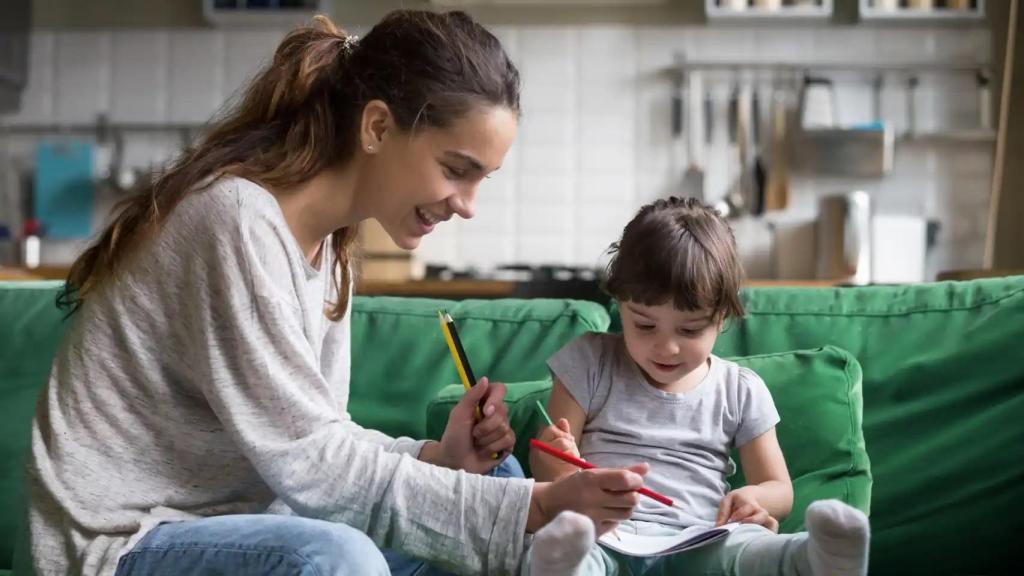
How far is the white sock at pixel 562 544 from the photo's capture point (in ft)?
3.99

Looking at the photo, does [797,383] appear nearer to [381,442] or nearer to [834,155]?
[381,442]

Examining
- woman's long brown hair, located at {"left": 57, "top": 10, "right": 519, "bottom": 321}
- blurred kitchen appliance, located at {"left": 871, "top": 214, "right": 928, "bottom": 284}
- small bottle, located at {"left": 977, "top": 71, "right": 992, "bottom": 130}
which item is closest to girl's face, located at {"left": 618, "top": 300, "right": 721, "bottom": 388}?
woman's long brown hair, located at {"left": 57, "top": 10, "right": 519, "bottom": 321}

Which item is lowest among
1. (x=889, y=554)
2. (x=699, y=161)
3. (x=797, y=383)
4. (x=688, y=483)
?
(x=889, y=554)

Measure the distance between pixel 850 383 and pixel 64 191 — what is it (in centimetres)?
383

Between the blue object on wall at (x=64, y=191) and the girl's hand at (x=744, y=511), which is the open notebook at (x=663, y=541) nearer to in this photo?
the girl's hand at (x=744, y=511)

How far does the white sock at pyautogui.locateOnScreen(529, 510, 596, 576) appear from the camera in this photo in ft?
3.99

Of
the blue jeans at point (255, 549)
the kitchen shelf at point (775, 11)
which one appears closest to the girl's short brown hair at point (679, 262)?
the blue jeans at point (255, 549)

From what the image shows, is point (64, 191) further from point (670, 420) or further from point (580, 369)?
point (670, 420)

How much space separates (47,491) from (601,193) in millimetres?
3544

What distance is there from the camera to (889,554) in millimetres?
1823

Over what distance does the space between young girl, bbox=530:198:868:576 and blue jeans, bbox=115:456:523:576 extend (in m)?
0.43

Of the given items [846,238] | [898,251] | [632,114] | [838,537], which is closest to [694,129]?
[632,114]

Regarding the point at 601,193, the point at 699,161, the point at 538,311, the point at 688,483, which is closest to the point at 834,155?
the point at 699,161

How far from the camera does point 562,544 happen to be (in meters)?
1.23
